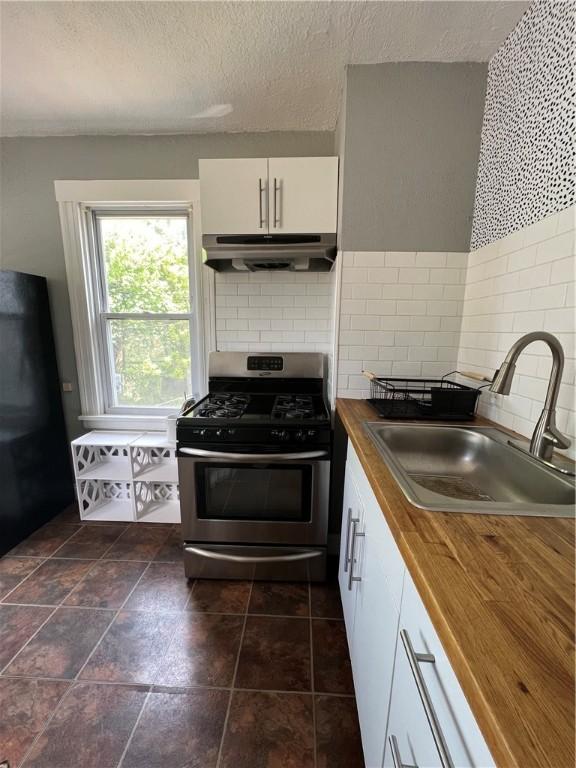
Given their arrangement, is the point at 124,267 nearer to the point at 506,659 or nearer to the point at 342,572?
the point at 342,572

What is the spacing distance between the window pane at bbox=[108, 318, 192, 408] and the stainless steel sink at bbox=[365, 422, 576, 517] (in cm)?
162

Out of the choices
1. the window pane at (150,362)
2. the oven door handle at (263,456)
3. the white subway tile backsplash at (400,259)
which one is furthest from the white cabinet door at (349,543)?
the window pane at (150,362)

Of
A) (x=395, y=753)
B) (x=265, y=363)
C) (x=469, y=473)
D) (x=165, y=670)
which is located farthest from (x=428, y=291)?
(x=165, y=670)

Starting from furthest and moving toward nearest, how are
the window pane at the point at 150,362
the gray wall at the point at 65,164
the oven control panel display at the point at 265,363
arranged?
the window pane at the point at 150,362 → the oven control panel display at the point at 265,363 → the gray wall at the point at 65,164

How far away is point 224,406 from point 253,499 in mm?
536

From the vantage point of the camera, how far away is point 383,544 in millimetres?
841

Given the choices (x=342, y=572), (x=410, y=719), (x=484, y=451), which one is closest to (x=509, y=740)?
(x=410, y=719)

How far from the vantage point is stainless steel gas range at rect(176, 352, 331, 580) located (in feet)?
5.12

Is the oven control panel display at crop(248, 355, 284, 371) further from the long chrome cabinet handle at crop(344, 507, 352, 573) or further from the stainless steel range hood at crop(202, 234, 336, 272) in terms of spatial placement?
the long chrome cabinet handle at crop(344, 507, 352, 573)

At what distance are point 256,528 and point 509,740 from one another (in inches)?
56.1

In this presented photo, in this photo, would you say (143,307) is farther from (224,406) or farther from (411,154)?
(411,154)

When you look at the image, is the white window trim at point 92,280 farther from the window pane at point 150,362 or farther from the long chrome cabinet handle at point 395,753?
the long chrome cabinet handle at point 395,753

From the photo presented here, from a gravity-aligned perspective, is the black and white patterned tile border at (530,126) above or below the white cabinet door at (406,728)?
above

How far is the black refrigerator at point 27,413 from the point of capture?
1.93 metres
